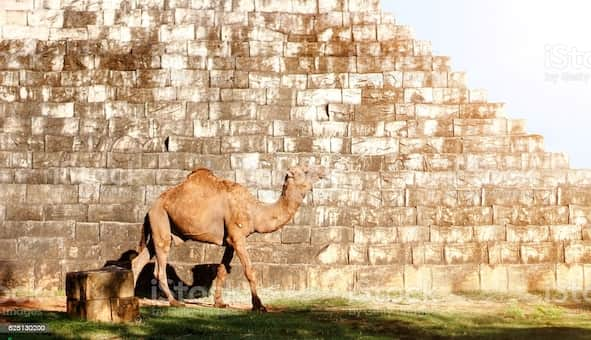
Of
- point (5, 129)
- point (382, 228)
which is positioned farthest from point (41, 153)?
point (382, 228)

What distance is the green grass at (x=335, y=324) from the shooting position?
12484 mm

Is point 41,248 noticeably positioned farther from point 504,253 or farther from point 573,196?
point 573,196

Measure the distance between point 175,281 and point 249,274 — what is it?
10.3 ft

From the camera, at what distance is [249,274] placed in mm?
15492

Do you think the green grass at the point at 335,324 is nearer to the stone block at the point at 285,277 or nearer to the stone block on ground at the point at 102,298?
the stone block on ground at the point at 102,298

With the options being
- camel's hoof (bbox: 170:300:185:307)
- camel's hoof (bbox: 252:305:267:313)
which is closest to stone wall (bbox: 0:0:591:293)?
camel's hoof (bbox: 170:300:185:307)

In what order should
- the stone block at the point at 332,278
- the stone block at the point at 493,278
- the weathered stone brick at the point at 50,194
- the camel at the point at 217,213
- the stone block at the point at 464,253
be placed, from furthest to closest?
the weathered stone brick at the point at 50,194 < the stone block at the point at 464,253 < the stone block at the point at 493,278 < the stone block at the point at 332,278 < the camel at the point at 217,213

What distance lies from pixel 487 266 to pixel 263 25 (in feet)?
29.6

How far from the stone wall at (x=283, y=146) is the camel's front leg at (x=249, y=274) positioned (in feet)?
8.21

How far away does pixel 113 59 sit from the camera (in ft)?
72.8

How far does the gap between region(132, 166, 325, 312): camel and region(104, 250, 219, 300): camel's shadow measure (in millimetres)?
1495

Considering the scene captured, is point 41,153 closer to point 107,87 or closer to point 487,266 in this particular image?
point 107,87

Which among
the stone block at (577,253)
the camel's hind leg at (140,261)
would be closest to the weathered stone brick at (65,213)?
the camel's hind leg at (140,261)

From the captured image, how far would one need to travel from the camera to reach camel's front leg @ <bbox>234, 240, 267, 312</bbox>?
15312mm
